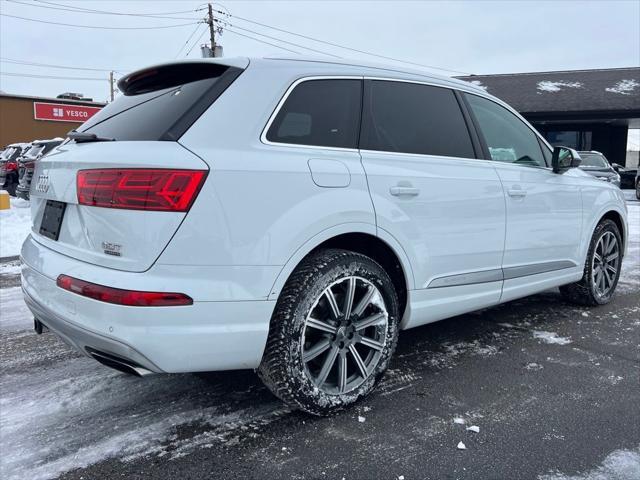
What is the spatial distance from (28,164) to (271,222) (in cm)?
1205

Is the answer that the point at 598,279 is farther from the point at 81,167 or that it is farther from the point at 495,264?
the point at 81,167

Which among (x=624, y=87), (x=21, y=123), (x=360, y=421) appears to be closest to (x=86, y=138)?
(x=360, y=421)

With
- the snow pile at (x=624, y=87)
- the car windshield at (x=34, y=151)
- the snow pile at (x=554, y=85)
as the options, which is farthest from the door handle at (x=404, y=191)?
the snow pile at (x=554, y=85)

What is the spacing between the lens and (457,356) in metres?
3.65

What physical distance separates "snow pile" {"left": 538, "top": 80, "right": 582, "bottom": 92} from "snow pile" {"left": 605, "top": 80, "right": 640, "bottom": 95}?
5.25ft

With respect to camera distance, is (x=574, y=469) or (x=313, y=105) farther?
(x=313, y=105)

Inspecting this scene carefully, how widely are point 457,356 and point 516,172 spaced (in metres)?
1.35

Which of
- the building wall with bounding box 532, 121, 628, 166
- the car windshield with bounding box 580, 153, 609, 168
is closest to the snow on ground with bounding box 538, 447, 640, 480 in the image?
the car windshield with bounding box 580, 153, 609, 168

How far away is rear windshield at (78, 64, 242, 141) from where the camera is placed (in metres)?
2.41

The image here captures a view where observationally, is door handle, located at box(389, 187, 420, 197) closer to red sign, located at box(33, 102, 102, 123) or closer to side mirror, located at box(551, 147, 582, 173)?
side mirror, located at box(551, 147, 582, 173)

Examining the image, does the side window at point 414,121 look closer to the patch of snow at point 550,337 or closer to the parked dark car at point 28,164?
the patch of snow at point 550,337

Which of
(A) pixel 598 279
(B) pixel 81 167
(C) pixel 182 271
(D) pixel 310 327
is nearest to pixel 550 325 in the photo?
(A) pixel 598 279

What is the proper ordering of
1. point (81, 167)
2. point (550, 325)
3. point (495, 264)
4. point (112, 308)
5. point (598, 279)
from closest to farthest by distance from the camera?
point (112, 308) → point (81, 167) → point (495, 264) → point (550, 325) → point (598, 279)

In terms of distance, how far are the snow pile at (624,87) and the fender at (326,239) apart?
2597 centimetres
